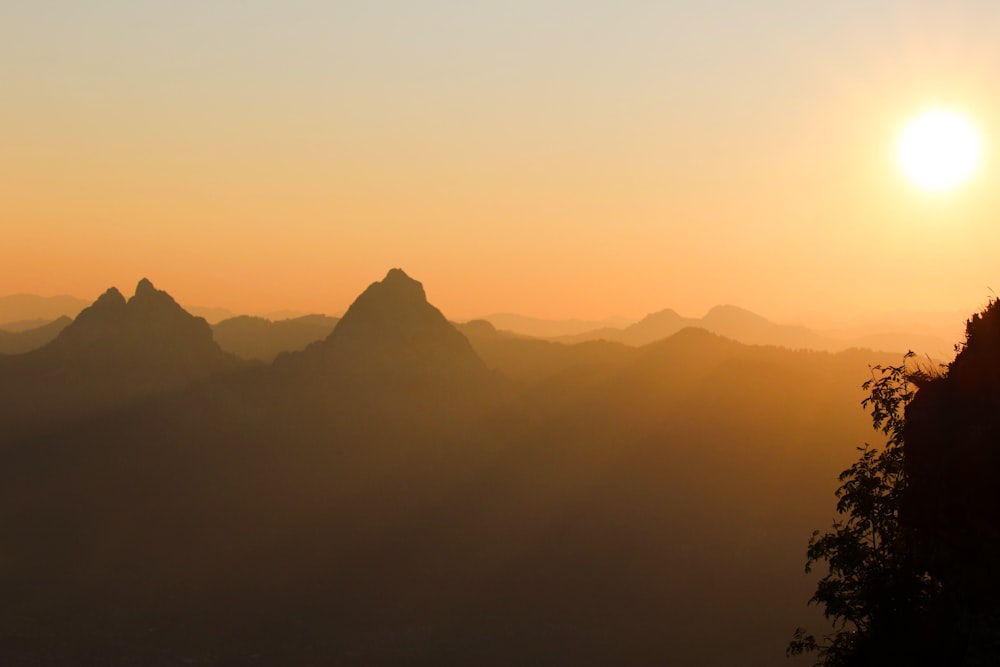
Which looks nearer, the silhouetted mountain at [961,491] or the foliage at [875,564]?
the silhouetted mountain at [961,491]

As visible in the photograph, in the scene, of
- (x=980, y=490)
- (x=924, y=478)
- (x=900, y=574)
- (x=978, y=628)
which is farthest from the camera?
(x=900, y=574)

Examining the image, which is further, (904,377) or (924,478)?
(904,377)

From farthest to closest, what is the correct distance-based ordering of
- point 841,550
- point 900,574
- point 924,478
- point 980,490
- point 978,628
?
1. point 841,550
2. point 900,574
3. point 924,478
4. point 980,490
5. point 978,628

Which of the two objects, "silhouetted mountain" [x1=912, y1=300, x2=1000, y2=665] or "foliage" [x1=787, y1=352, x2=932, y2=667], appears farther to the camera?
"foliage" [x1=787, y1=352, x2=932, y2=667]

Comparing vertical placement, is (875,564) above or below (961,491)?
below

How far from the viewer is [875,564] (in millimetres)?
36500

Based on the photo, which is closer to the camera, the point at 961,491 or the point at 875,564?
the point at 961,491

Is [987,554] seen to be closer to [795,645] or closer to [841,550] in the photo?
[841,550]

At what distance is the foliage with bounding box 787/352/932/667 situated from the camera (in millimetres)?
34750

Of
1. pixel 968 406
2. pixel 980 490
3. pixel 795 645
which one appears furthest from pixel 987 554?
pixel 795 645

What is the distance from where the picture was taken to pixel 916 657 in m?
31.8

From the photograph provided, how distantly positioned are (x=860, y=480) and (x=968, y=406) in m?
7.55

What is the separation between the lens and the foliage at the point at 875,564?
34.8 m

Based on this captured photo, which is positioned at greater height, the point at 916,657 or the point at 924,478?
the point at 924,478
